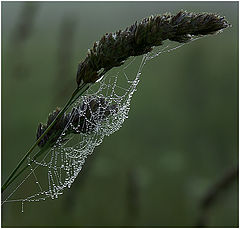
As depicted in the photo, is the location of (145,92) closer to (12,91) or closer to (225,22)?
(12,91)

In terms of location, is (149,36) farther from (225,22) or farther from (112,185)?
(112,185)

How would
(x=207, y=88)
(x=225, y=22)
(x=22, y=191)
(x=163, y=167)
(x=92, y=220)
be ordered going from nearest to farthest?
(x=225, y=22) → (x=22, y=191) → (x=92, y=220) → (x=163, y=167) → (x=207, y=88)

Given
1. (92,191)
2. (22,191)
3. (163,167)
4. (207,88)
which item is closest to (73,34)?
(22,191)

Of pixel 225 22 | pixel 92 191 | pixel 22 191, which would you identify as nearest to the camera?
pixel 225 22

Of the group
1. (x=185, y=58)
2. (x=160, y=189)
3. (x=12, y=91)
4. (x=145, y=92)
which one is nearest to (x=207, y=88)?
(x=185, y=58)

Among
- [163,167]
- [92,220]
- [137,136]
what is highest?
[137,136]

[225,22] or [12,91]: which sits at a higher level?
[225,22]

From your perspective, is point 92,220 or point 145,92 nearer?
point 92,220

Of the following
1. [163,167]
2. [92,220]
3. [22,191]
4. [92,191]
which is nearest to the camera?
[22,191]

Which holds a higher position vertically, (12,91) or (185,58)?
(185,58)
